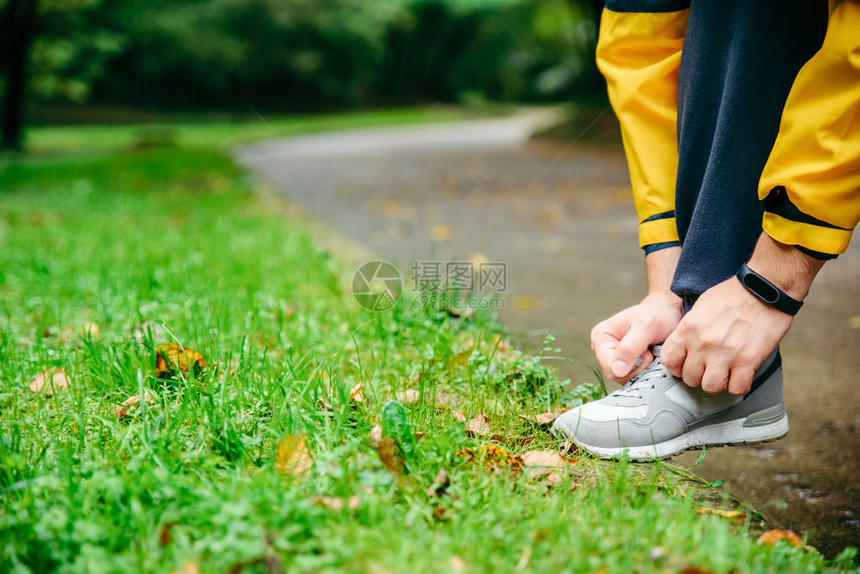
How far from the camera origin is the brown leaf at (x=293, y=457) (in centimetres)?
118

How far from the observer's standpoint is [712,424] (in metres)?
1.41

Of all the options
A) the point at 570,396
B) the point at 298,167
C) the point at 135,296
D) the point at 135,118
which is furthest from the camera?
the point at 135,118

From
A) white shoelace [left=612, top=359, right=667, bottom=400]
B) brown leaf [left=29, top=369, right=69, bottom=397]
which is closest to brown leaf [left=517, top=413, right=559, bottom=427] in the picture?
white shoelace [left=612, top=359, right=667, bottom=400]

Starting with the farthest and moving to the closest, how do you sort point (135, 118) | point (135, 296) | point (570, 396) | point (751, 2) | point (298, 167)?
point (135, 118)
point (298, 167)
point (135, 296)
point (570, 396)
point (751, 2)

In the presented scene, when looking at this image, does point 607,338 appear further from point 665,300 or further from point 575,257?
point 575,257

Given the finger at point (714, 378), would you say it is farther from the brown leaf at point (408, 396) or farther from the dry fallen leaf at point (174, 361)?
the dry fallen leaf at point (174, 361)

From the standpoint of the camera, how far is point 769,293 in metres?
1.19

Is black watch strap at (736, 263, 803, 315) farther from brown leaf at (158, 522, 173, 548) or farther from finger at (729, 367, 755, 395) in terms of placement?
brown leaf at (158, 522, 173, 548)

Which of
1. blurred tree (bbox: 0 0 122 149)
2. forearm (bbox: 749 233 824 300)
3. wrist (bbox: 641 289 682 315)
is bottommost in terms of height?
wrist (bbox: 641 289 682 315)

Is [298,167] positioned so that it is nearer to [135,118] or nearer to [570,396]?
[570,396]

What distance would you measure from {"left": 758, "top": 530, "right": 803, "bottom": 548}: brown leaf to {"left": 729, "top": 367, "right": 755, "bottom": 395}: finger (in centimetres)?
25

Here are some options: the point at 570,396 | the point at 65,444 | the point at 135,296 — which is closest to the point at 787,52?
the point at 570,396

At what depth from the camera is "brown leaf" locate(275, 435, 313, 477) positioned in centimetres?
118

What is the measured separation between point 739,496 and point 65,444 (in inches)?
51.8
